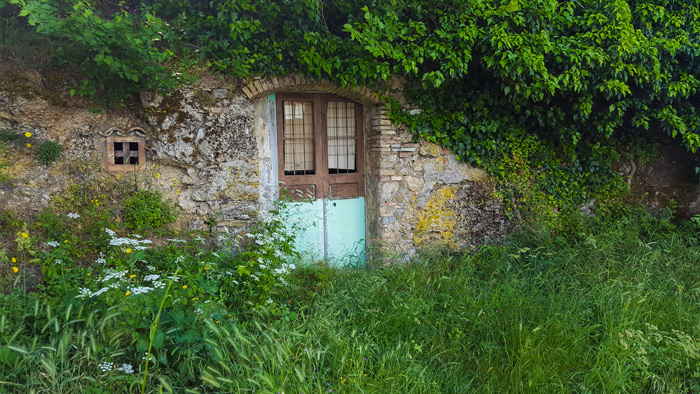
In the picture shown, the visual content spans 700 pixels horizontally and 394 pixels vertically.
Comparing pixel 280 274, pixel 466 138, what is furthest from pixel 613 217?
pixel 280 274

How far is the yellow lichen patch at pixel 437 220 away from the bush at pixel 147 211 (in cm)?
281

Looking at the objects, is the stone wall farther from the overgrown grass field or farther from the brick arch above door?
the overgrown grass field

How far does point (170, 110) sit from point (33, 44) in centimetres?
128

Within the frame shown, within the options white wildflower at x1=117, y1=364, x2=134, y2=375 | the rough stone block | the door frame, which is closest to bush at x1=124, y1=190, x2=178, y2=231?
the rough stone block

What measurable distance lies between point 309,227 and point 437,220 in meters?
1.58

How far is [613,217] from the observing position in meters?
6.04

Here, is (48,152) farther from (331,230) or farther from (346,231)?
(346,231)

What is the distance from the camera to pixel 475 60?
5234 mm

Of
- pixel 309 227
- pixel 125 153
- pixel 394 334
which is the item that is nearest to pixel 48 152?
pixel 125 153

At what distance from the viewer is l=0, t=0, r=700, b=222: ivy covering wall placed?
163 inches

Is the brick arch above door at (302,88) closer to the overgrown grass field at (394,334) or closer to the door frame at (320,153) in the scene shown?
the door frame at (320,153)

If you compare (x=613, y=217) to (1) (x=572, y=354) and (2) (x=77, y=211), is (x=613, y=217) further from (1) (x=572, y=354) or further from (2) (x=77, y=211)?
(2) (x=77, y=211)

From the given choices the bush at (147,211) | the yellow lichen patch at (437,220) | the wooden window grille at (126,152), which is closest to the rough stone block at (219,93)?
the wooden window grille at (126,152)

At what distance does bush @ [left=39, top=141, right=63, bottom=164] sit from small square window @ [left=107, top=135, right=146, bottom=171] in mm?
426
